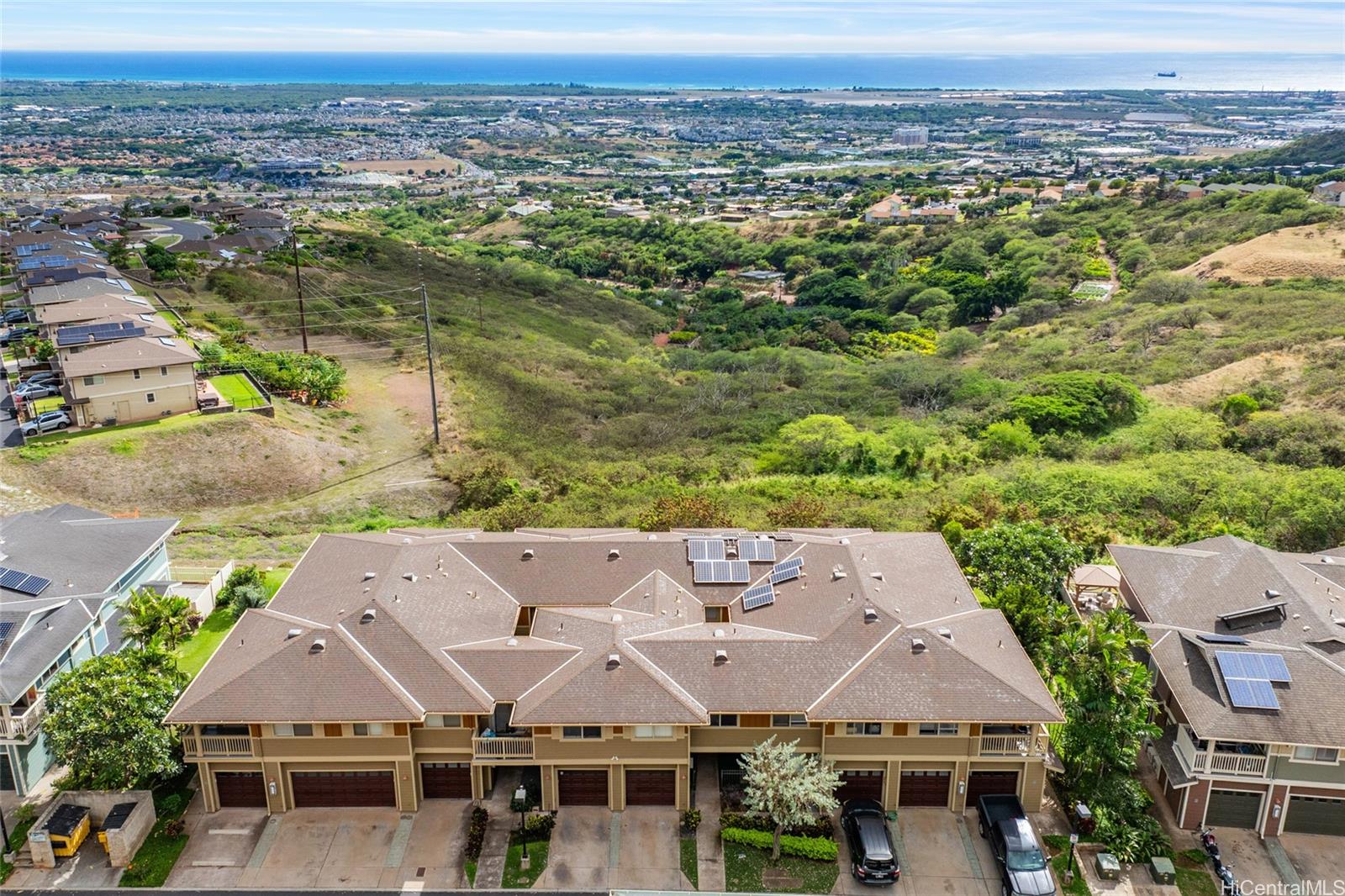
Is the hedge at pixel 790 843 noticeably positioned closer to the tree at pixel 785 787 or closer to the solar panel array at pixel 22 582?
the tree at pixel 785 787

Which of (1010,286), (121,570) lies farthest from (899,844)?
(1010,286)

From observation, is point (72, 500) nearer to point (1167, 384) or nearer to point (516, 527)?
point (516, 527)

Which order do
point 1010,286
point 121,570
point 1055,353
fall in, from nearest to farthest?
1. point 121,570
2. point 1055,353
3. point 1010,286

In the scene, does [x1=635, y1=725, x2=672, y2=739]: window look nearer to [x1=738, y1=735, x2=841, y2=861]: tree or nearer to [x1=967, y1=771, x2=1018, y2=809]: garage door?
[x1=738, y1=735, x2=841, y2=861]: tree

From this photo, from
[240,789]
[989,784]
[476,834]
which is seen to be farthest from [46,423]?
[989,784]

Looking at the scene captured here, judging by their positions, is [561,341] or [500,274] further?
[500,274]

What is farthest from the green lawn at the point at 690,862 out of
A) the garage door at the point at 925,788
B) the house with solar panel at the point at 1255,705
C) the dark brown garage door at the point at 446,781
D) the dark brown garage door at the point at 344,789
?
the house with solar panel at the point at 1255,705

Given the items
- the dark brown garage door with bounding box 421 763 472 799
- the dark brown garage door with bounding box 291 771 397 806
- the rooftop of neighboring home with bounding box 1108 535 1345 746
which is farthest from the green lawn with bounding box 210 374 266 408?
the rooftop of neighboring home with bounding box 1108 535 1345 746
